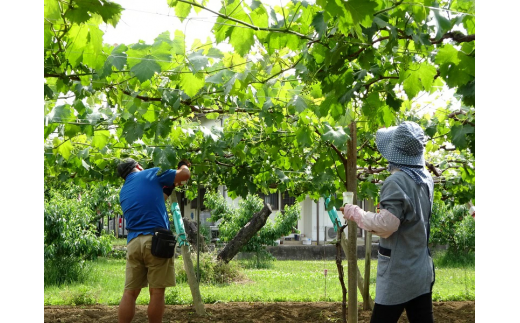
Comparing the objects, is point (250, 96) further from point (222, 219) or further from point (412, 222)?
point (222, 219)

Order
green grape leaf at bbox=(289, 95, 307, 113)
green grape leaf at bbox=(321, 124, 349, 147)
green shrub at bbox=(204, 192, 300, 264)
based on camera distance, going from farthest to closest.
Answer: green shrub at bbox=(204, 192, 300, 264)
green grape leaf at bbox=(321, 124, 349, 147)
green grape leaf at bbox=(289, 95, 307, 113)

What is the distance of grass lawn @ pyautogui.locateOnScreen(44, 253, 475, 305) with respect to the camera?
7418 millimetres

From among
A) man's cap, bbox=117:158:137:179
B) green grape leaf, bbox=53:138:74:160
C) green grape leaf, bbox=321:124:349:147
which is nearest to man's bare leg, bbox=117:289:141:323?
man's cap, bbox=117:158:137:179

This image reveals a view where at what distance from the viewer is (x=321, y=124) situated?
13.7ft

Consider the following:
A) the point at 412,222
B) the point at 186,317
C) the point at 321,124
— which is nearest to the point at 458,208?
the point at 186,317

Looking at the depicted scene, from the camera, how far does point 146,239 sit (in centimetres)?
441

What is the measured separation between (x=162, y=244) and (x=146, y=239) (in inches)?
7.7

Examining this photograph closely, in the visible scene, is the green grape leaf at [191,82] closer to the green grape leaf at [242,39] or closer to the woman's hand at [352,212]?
the green grape leaf at [242,39]

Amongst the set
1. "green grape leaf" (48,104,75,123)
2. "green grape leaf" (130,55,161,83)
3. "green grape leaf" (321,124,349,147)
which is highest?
"green grape leaf" (130,55,161,83)

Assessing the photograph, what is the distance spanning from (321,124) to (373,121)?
57 cm

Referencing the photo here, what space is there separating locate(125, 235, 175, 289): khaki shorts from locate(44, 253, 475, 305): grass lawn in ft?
8.79

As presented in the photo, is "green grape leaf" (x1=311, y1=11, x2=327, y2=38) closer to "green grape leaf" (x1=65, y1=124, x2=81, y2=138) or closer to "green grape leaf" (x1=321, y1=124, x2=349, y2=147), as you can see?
"green grape leaf" (x1=321, y1=124, x2=349, y2=147)

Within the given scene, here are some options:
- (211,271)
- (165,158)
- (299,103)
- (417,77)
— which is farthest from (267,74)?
(211,271)

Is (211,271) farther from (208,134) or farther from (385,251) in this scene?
(385,251)
